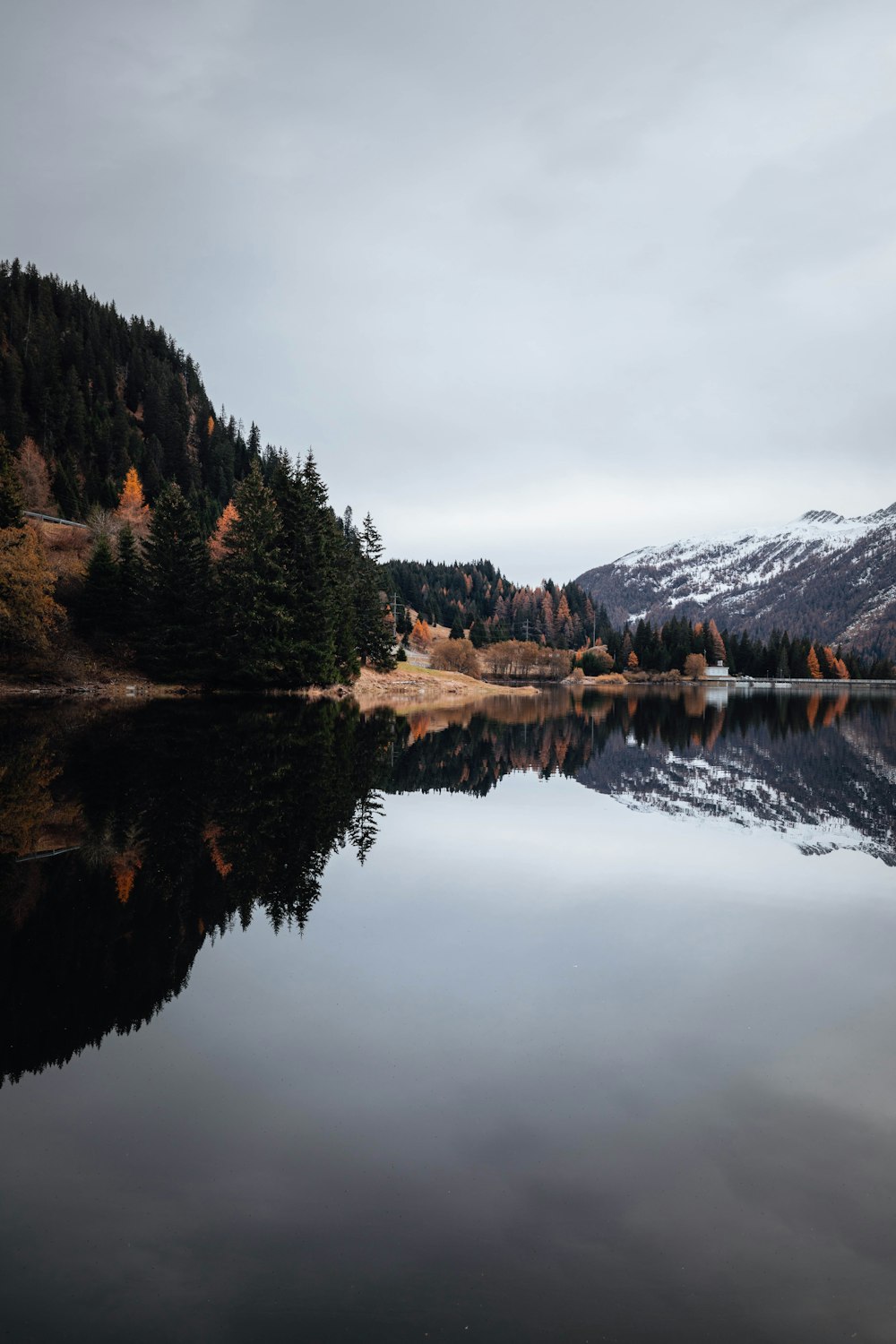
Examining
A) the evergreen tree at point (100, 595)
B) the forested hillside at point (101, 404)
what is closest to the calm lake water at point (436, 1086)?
the evergreen tree at point (100, 595)

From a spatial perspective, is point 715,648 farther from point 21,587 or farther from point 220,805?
point 220,805

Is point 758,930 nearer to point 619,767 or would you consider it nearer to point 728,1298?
point 728,1298

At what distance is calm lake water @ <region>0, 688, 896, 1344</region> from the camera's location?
374 centimetres

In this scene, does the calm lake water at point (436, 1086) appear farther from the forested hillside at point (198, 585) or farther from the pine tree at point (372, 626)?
the pine tree at point (372, 626)

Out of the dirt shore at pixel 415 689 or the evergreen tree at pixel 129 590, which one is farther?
the dirt shore at pixel 415 689

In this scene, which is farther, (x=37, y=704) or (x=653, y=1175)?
(x=37, y=704)

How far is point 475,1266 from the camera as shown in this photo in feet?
12.7

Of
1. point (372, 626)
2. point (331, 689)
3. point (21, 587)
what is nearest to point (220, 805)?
point (21, 587)

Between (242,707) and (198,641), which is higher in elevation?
(198,641)

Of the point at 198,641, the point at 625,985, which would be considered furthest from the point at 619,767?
the point at 198,641

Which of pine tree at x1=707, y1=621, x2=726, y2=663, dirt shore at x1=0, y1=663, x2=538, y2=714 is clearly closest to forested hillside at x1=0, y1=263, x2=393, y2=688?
dirt shore at x1=0, y1=663, x2=538, y2=714

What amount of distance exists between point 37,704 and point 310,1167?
41.4 metres

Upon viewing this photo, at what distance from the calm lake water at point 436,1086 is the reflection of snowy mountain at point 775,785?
7.51 ft

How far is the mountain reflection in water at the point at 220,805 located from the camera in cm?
734
